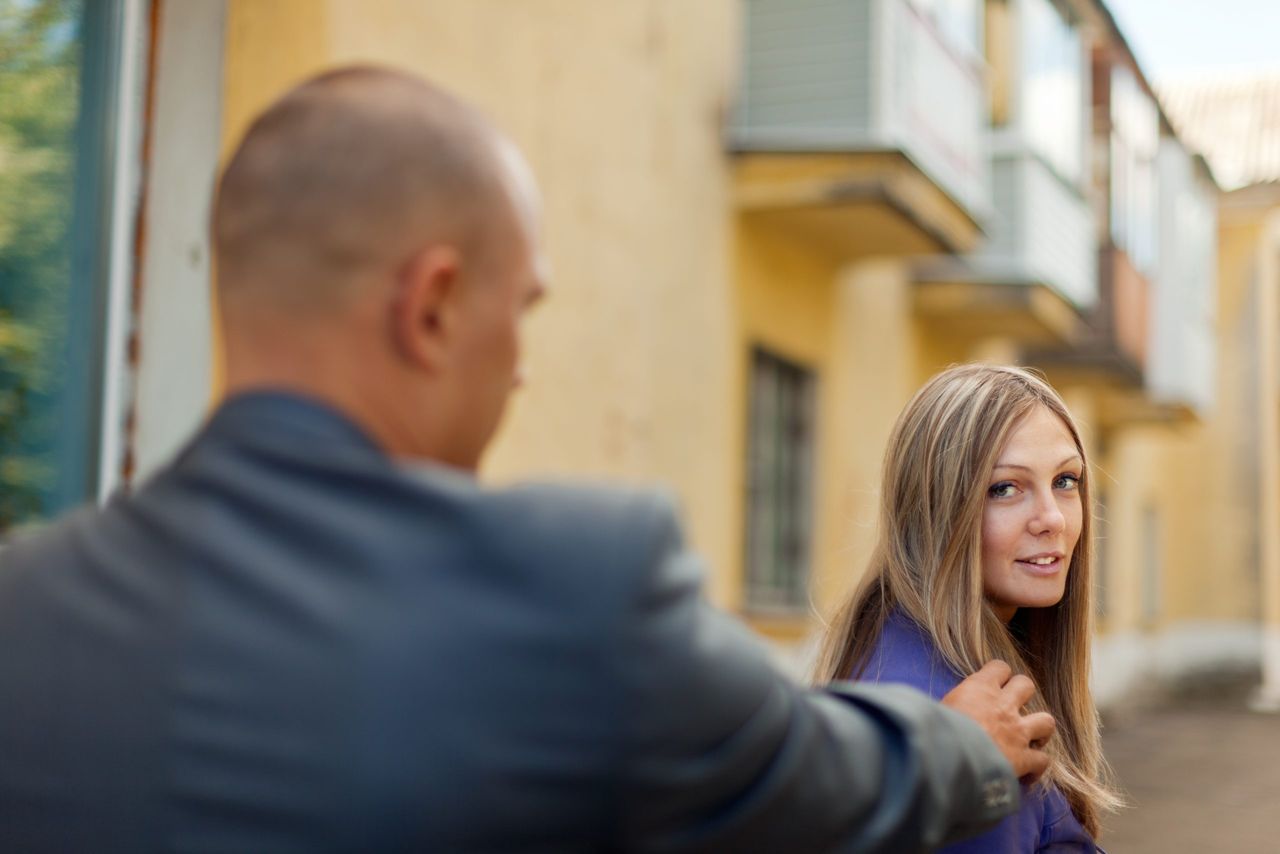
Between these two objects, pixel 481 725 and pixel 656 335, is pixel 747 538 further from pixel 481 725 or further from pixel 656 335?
pixel 481 725

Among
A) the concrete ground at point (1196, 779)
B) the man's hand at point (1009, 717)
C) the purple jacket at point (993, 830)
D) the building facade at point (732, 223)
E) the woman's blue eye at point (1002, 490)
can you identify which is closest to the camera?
the man's hand at point (1009, 717)

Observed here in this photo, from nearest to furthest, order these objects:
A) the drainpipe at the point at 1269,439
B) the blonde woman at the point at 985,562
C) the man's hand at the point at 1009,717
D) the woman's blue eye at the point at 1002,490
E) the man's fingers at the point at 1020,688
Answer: the man's hand at the point at 1009,717
the man's fingers at the point at 1020,688
the blonde woman at the point at 985,562
the woman's blue eye at the point at 1002,490
the drainpipe at the point at 1269,439

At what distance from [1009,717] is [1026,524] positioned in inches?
38.8

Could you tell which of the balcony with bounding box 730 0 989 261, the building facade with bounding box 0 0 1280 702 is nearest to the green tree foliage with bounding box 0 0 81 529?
the building facade with bounding box 0 0 1280 702

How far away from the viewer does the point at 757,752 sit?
120 cm

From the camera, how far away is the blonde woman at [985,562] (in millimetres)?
2516

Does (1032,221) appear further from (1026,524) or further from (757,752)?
(757,752)

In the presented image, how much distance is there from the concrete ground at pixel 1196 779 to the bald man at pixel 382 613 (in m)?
3.84


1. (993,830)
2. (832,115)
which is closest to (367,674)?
(993,830)

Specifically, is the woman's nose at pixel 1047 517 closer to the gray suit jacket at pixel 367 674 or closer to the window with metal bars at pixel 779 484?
the gray suit jacket at pixel 367 674

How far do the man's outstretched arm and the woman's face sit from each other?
1.18m

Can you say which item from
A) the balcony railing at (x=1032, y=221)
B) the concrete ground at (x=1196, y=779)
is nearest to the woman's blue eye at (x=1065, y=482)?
the concrete ground at (x=1196, y=779)

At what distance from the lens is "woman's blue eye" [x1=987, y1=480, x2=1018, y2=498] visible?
2623 millimetres

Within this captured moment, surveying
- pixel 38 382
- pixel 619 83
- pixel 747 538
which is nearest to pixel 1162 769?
pixel 747 538
